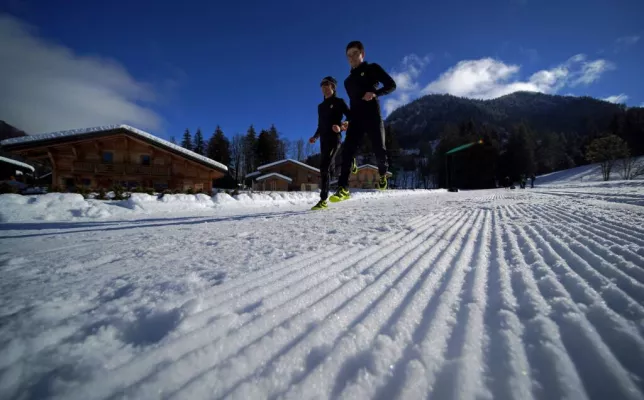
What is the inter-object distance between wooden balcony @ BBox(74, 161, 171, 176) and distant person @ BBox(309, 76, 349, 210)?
1364 centimetres

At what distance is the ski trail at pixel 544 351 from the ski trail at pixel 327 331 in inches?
13.5

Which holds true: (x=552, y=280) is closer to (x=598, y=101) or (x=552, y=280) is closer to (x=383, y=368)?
(x=383, y=368)

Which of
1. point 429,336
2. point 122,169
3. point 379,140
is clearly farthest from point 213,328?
point 122,169

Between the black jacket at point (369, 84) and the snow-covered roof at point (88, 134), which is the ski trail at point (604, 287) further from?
the snow-covered roof at point (88, 134)

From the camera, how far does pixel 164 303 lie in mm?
729

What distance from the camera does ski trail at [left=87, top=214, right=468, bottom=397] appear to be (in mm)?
495

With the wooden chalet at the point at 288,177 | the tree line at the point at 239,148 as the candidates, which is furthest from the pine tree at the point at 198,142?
the wooden chalet at the point at 288,177

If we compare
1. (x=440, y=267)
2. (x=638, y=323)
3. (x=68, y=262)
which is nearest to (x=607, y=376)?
(x=638, y=323)

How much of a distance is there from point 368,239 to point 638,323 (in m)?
1.07

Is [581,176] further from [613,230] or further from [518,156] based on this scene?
[613,230]

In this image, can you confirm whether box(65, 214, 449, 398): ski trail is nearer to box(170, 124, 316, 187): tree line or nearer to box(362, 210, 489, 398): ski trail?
box(362, 210, 489, 398): ski trail

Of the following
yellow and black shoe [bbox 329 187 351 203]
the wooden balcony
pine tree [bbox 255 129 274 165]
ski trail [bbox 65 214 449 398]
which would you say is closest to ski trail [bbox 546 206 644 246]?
ski trail [bbox 65 214 449 398]

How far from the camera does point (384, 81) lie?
370cm

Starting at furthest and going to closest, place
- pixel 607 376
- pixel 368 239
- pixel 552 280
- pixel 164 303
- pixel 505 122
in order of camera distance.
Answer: pixel 505 122 → pixel 368 239 → pixel 552 280 → pixel 164 303 → pixel 607 376
